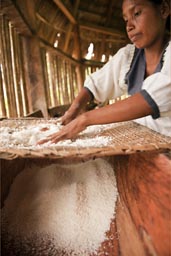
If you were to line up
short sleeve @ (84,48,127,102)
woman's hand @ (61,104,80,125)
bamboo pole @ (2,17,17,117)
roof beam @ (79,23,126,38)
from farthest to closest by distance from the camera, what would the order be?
roof beam @ (79,23,126,38) → bamboo pole @ (2,17,17,117) → short sleeve @ (84,48,127,102) → woman's hand @ (61,104,80,125)

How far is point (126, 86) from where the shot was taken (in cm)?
140

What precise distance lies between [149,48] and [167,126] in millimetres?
391

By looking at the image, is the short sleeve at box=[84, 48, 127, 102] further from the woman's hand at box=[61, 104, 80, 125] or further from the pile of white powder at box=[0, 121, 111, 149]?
the pile of white powder at box=[0, 121, 111, 149]

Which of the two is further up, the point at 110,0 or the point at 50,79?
the point at 110,0

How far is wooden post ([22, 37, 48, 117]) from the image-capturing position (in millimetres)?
2883

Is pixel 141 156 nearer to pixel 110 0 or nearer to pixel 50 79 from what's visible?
pixel 50 79

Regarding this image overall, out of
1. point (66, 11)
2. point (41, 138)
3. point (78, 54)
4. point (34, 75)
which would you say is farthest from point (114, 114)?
point (78, 54)

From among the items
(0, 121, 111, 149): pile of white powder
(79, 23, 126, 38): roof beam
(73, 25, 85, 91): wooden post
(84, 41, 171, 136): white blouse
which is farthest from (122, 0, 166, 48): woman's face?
(79, 23, 126, 38): roof beam

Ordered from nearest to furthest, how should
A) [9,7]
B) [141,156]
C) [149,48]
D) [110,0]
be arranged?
[141,156], [149,48], [9,7], [110,0]

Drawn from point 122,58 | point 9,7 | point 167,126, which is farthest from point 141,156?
point 9,7

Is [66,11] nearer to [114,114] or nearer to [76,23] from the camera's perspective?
[76,23]

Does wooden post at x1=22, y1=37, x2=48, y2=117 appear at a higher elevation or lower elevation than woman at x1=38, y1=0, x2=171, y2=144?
lower

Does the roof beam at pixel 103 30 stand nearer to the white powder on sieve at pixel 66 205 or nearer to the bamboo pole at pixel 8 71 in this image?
the bamboo pole at pixel 8 71

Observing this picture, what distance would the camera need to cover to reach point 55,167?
3.57ft
